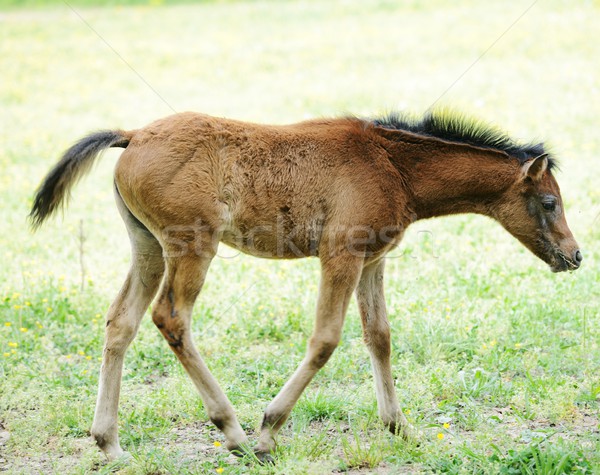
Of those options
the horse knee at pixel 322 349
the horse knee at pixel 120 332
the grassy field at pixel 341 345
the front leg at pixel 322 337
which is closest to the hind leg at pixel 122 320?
the horse knee at pixel 120 332

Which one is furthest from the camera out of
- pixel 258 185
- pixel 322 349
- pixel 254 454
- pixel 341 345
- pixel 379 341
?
pixel 341 345

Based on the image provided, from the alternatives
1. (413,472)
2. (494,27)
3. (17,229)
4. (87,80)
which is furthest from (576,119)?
(87,80)

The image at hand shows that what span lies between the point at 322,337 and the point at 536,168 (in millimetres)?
1719

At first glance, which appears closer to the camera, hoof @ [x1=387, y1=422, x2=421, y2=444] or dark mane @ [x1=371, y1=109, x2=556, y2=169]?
hoof @ [x1=387, y1=422, x2=421, y2=444]

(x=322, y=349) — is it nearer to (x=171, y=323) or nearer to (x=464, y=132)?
(x=171, y=323)

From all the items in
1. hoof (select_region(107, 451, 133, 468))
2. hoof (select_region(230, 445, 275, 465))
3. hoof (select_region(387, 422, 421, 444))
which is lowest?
hoof (select_region(107, 451, 133, 468))

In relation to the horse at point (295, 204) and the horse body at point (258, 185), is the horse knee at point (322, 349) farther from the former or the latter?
the horse body at point (258, 185)

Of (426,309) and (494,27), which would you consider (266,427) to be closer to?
(426,309)

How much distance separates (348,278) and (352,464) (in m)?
1.07

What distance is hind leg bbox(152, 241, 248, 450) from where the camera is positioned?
4.41 metres

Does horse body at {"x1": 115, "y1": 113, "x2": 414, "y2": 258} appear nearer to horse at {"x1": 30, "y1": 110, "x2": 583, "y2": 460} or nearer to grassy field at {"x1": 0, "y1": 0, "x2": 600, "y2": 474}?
horse at {"x1": 30, "y1": 110, "x2": 583, "y2": 460}

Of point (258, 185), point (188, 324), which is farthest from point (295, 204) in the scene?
point (188, 324)

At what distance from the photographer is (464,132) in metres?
4.87

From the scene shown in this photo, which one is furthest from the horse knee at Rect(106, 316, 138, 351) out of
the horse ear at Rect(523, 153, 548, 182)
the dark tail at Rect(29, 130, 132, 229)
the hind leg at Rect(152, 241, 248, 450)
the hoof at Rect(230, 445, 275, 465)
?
the horse ear at Rect(523, 153, 548, 182)
